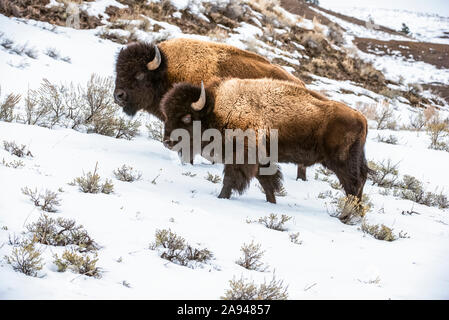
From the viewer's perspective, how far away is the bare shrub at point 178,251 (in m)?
2.71

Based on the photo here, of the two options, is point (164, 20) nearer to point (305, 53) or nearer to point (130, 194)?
point (305, 53)

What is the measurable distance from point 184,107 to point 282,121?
124 cm

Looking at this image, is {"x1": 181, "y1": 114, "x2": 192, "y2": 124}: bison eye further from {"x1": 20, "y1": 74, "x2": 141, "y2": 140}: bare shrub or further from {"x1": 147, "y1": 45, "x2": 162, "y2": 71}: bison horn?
{"x1": 20, "y1": 74, "x2": 141, "y2": 140}: bare shrub

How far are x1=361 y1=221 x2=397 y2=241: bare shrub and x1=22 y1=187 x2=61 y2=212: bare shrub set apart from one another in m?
3.12

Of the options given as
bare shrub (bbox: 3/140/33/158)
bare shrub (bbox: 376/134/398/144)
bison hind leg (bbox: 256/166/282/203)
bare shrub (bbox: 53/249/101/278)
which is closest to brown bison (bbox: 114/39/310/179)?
bison hind leg (bbox: 256/166/282/203)

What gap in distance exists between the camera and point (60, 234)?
2.63m

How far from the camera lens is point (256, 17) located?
18.0 metres

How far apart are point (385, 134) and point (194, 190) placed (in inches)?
277

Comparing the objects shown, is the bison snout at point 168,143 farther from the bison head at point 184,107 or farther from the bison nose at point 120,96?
the bison nose at point 120,96

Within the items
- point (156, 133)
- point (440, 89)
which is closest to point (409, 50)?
point (440, 89)

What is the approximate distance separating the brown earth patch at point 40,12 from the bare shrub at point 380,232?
976 cm

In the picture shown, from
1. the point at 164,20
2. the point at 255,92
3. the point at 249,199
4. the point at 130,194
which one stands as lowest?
the point at 249,199

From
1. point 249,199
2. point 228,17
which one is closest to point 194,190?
point 249,199

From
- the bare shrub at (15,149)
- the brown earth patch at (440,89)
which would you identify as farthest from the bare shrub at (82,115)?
the brown earth patch at (440,89)
